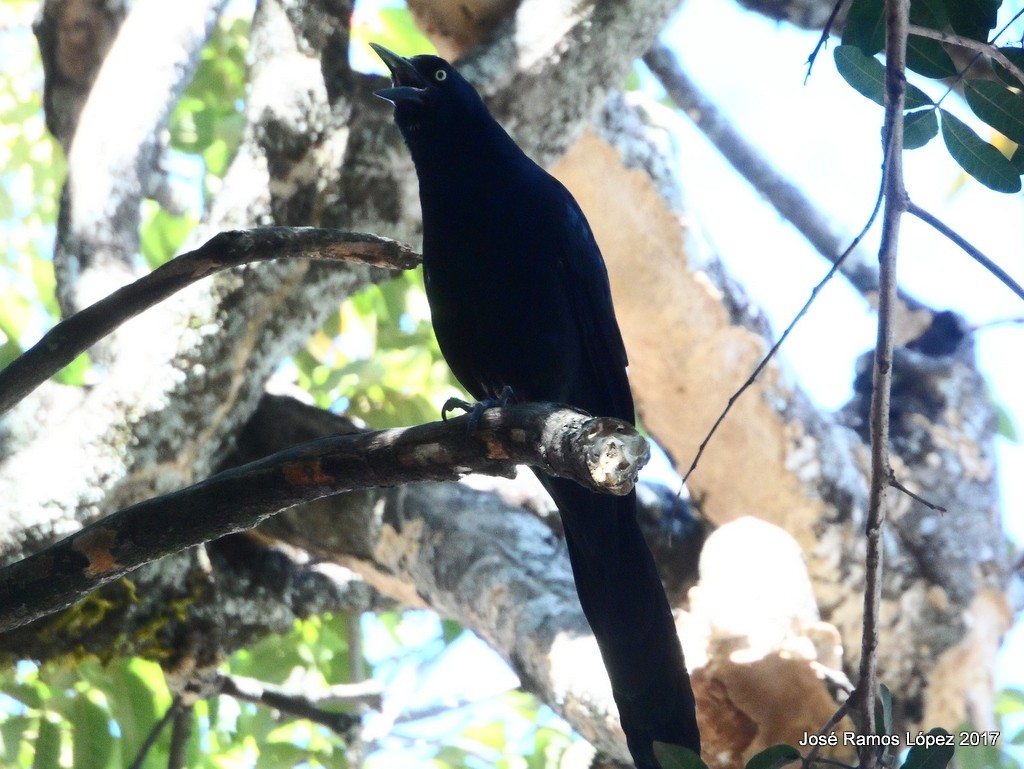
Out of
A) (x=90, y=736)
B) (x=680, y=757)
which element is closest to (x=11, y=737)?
(x=90, y=736)

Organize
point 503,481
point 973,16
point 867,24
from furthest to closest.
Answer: point 503,481 → point 867,24 → point 973,16

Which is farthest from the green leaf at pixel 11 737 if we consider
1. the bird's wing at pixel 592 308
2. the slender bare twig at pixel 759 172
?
the slender bare twig at pixel 759 172

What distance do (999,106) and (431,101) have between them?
1.56 metres

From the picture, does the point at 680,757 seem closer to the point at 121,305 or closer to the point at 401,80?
the point at 121,305

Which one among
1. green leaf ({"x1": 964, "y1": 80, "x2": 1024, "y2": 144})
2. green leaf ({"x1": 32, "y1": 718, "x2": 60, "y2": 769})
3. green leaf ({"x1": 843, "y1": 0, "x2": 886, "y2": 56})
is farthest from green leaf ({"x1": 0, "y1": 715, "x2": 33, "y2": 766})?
green leaf ({"x1": 964, "y1": 80, "x2": 1024, "y2": 144})

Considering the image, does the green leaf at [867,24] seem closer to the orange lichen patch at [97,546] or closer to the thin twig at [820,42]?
the thin twig at [820,42]

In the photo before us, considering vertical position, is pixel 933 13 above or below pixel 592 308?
below

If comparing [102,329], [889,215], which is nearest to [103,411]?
[102,329]

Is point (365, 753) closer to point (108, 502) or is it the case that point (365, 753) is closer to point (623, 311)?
point (108, 502)

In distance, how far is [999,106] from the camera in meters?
1.81

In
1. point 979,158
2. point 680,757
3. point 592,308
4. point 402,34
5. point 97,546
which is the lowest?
point 680,757

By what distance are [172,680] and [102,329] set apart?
2.07m

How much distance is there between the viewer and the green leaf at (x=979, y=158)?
182cm

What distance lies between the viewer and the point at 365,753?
3447mm
